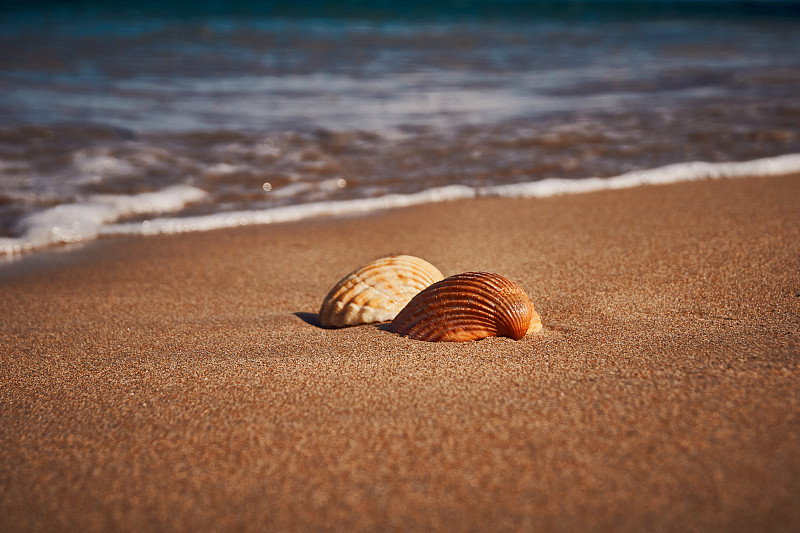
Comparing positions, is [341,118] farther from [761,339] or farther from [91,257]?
[761,339]

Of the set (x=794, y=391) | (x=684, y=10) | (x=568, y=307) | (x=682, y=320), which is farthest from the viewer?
(x=684, y=10)

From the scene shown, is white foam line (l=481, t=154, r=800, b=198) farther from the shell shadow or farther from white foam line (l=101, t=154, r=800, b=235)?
the shell shadow

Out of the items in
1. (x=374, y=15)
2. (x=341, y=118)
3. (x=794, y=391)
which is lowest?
(x=794, y=391)

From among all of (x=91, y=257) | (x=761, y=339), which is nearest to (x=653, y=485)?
(x=761, y=339)

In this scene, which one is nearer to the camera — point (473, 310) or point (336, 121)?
point (473, 310)

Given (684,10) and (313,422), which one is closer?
(313,422)

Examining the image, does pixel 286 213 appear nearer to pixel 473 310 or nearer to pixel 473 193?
pixel 473 193

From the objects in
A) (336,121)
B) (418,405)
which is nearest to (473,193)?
(336,121)
